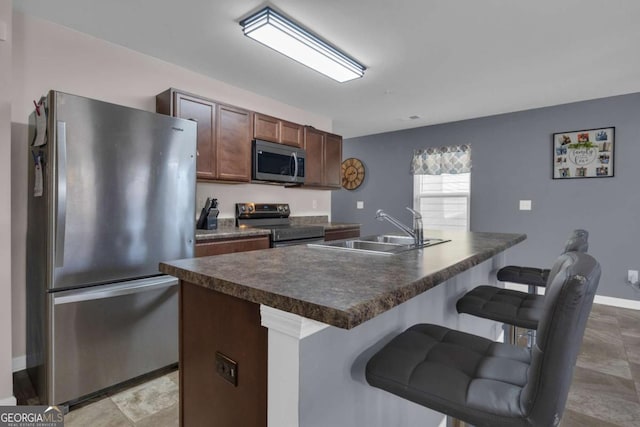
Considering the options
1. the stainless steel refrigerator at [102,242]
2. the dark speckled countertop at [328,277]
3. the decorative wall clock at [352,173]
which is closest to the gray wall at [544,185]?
the decorative wall clock at [352,173]

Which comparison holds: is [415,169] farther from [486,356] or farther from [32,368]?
[32,368]

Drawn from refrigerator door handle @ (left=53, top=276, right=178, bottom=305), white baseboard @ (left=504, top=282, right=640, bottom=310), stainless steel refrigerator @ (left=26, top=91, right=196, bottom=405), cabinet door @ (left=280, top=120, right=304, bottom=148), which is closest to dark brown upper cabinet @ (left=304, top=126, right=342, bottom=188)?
cabinet door @ (left=280, top=120, right=304, bottom=148)

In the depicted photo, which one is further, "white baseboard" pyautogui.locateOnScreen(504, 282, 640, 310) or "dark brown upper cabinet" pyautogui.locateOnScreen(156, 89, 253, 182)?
"white baseboard" pyautogui.locateOnScreen(504, 282, 640, 310)

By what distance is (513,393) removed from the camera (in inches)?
31.8

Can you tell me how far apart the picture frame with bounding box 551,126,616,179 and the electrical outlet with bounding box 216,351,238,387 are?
4.42m

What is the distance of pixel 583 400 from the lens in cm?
192

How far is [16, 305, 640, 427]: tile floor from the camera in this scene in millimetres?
1711

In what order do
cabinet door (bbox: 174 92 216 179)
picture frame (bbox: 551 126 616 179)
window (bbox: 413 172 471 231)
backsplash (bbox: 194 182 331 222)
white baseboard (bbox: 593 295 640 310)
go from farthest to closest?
window (bbox: 413 172 471 231) < picture frame (bbox: 551 126 616 179) < white baseboard (bbox: 593 295 640 310) < backsplash (bbox: 194 182 331 222) < cabinet door (bbox: 174 92 216 179)

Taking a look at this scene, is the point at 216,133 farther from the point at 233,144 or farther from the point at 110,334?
the point at 110,334

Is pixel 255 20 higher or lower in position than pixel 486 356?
higher

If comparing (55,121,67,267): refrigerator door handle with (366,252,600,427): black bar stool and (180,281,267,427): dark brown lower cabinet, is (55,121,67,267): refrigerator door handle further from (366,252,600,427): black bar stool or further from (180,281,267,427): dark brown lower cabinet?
(366,252,600,427): black bar stool

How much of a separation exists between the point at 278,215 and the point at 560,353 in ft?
10.9

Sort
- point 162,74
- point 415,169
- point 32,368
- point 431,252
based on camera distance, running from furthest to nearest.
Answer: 1. point 415,169
2. point 162,74
3. point 32,368
4. point 431,252

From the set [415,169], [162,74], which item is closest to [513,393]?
[162,74]
